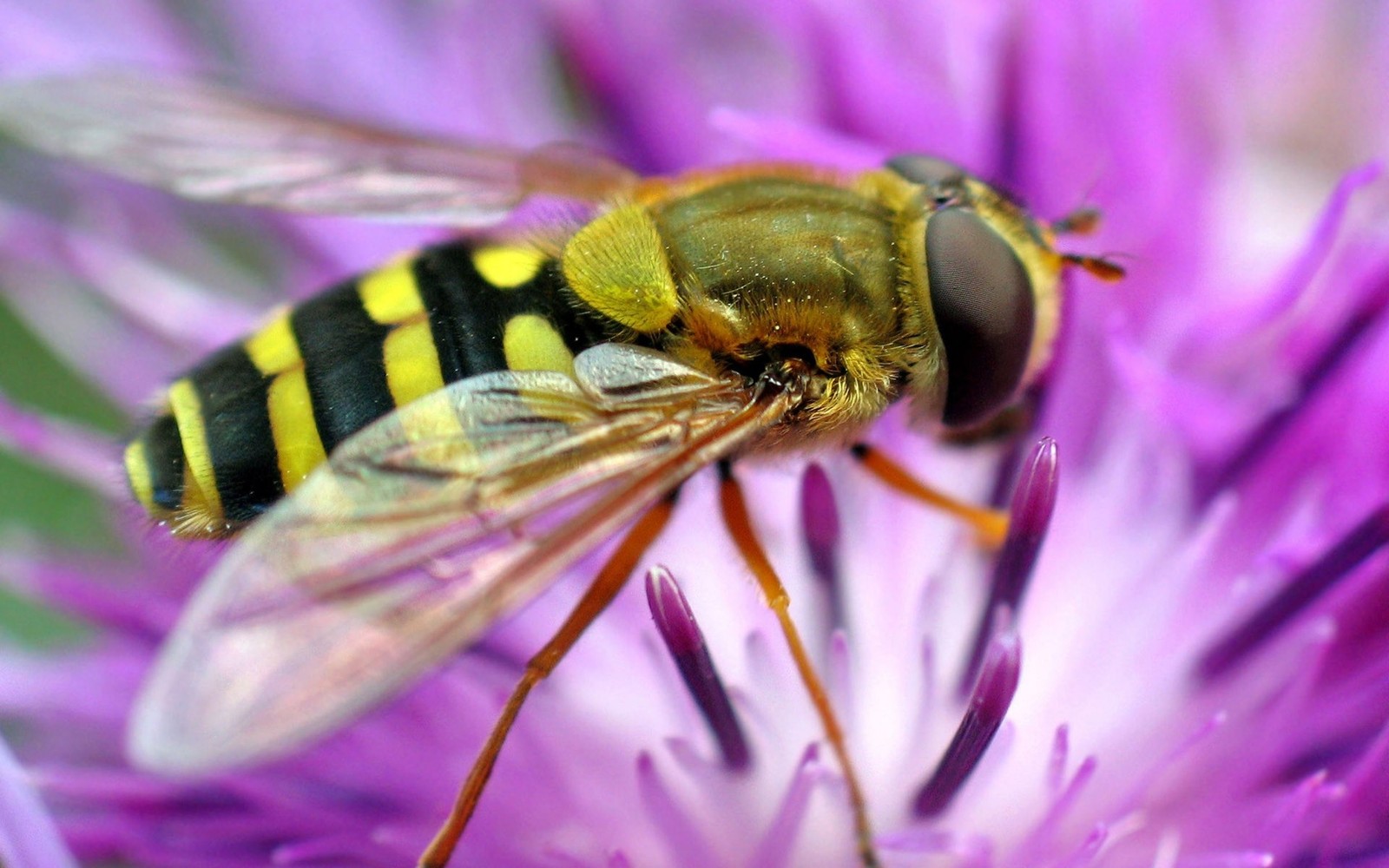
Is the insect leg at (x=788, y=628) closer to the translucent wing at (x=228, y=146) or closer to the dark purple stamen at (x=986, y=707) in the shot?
the dark purple stamen at (x=986, y=707)

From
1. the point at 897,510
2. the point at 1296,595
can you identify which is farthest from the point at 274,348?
the point at 1296,595

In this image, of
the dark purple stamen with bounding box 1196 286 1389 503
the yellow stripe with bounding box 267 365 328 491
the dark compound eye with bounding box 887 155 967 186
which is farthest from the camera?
the dark purple stamen with bounding box 1196 286 1389 503

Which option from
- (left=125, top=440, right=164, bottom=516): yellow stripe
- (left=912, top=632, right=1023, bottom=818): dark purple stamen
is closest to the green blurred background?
(left=125, top=440, right=164, bottom=516): yellow stripe

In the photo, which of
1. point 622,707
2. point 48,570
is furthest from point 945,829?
point 48,570

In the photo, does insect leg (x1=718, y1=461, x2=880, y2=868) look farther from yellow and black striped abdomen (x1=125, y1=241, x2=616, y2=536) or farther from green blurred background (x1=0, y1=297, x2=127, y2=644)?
green blurred background (x1=0, y1=297, x2=127, y2=644)

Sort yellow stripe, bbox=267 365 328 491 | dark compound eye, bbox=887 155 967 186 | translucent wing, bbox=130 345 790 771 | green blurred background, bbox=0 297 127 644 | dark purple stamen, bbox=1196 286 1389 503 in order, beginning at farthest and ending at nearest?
green blurred background, bbox=0 297 127 644
dark purple stamen, bbox=1196 286 1389 503
dark compound eye, bbox=887 155 967 186
yellow stripe, bbox=267 365 328 491
translucent wing, bbox=130 345 790 771

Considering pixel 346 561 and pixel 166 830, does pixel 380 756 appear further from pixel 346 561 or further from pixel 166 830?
pixel 346 561

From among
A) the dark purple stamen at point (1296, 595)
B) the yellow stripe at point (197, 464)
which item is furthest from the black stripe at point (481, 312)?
the dark purple stamen at point (1296, 595)
